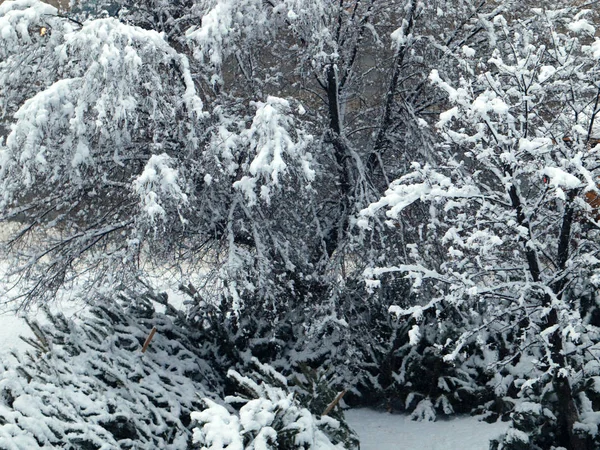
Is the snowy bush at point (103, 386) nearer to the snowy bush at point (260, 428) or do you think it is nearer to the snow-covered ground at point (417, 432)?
the snowy bush at point (260, 428)

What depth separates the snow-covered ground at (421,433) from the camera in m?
6.82

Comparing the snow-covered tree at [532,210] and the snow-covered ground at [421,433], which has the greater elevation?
the snow-covered tree at [532,210]

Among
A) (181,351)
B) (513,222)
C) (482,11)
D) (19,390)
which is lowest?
(181,351)

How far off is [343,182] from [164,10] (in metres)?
2.93

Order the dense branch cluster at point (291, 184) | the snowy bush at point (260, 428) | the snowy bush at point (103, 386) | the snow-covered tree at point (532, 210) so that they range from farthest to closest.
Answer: the dense branch cluster at point (291, 184) → the snow-covered tree at point (532, 210) → the snowy bush at point (103, 386) → the snowy bush at point (260, 428)

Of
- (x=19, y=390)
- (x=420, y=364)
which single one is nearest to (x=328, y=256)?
(x=420, y=364)

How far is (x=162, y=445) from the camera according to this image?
5.06 meters

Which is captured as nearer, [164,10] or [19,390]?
[19,390]

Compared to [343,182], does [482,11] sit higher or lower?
higher

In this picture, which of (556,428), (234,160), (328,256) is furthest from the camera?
(328,256)

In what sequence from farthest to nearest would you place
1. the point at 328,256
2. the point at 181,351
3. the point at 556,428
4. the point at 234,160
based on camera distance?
the point at 328,256, the point at 234,160, the point at 181,351, the point at 556,428

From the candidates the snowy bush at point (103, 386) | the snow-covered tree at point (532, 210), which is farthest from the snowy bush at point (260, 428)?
the snow-covered tree at point (532, 210)

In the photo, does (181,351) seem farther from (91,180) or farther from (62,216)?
(62,216)

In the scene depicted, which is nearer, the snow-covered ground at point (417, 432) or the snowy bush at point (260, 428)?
the snowy bush at point (260, 428)
